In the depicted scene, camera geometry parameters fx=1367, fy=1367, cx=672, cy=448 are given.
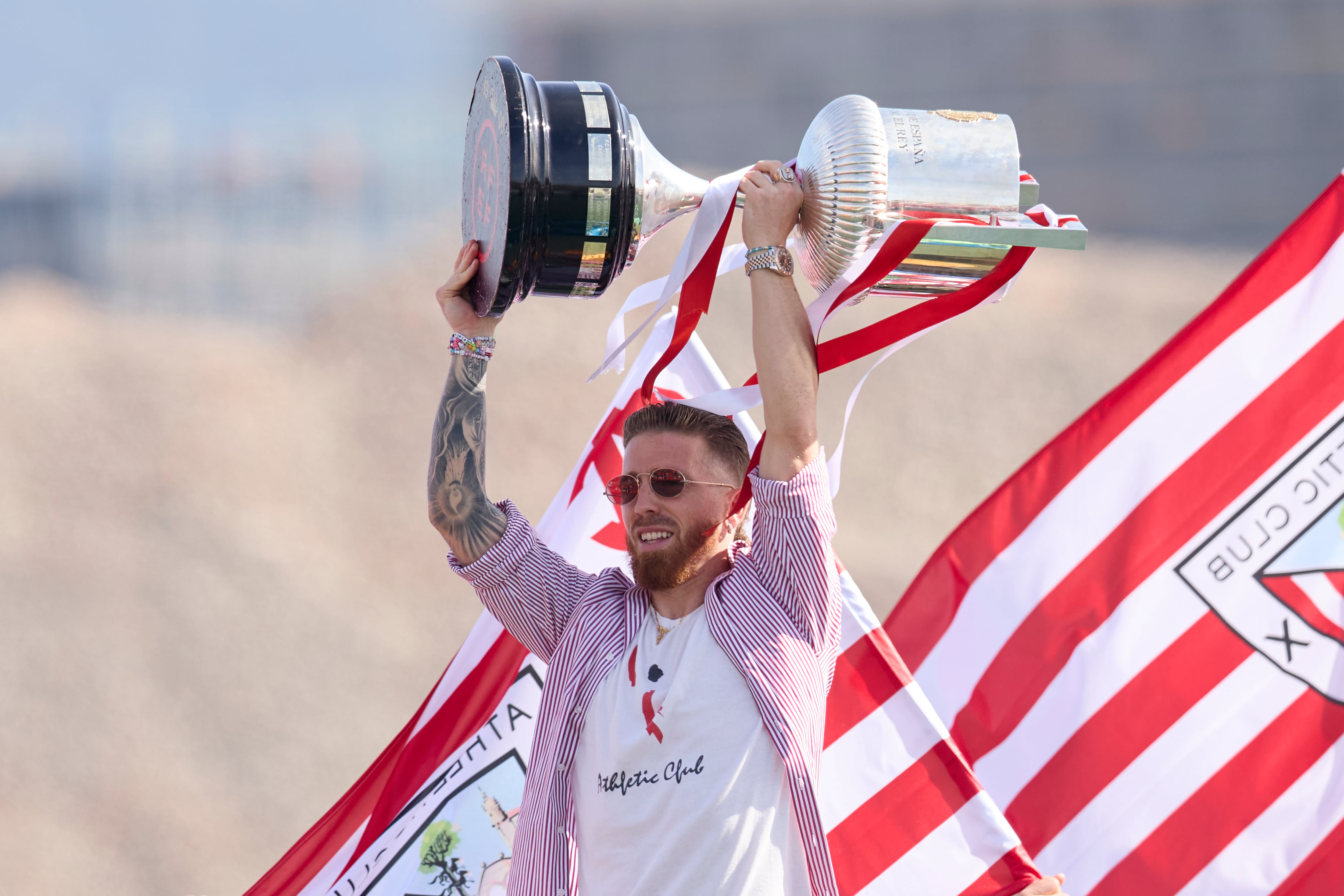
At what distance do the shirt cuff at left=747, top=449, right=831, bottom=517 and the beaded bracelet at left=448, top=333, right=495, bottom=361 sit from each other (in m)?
0.71

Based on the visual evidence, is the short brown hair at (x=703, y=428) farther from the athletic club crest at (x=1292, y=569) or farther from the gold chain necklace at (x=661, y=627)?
the athletic club crest at (x=1292, y=569)

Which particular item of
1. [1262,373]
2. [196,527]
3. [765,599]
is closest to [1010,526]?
[1262,373]

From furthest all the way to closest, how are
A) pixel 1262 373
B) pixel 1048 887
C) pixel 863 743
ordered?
pixel 1262 373 < pixel 863 743 < pixel 1048 887

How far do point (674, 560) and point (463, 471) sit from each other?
1.76ft

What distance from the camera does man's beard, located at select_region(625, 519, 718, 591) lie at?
2650 mm

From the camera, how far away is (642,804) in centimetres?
243

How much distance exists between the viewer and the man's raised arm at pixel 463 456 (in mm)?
2844

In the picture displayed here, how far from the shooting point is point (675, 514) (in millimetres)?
2686

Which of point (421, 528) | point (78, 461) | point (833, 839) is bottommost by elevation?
point (833, 839)

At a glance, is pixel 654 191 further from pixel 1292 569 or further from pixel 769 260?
pixel 1292 569

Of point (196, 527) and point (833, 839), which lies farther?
point (196, 527)

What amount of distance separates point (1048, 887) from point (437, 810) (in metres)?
1.45

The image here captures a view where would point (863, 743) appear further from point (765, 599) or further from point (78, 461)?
point (78, 461)

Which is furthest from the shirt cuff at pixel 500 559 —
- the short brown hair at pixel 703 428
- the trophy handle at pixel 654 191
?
the trophy handle at pixel 654 191
